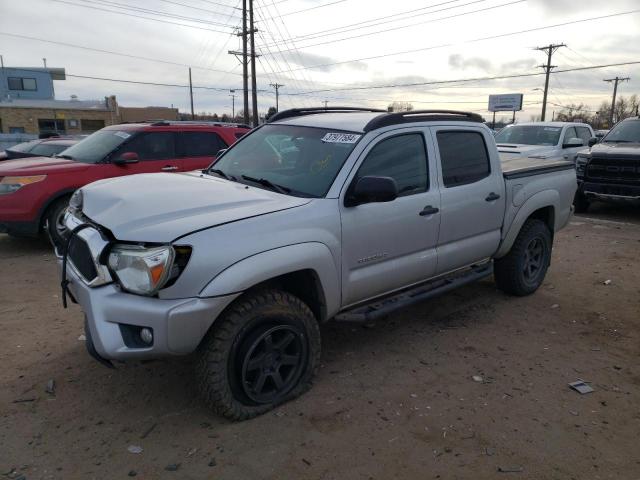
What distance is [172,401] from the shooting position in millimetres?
3258

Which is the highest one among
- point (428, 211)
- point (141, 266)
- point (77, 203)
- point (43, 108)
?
point (43, 108)

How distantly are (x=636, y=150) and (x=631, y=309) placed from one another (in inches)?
223

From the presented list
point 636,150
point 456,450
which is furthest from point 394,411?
point 636,150

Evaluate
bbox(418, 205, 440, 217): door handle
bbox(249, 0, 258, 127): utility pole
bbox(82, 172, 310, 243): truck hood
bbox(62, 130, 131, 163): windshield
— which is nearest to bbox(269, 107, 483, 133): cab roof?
bbox(418, 205, 440, 217): door handle

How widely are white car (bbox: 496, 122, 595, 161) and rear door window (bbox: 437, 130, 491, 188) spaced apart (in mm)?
6614

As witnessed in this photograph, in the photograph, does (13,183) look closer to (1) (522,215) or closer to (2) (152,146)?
(2) (152,146)

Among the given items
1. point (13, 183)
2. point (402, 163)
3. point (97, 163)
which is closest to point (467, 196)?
point (402, 163)

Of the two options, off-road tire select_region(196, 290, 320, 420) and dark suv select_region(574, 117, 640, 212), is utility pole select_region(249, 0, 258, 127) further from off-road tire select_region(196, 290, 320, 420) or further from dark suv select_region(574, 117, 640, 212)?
off-road tire select_region(196, 290, 320, 420)

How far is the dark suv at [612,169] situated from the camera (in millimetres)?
9258

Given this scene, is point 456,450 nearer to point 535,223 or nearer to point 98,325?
point 98,325

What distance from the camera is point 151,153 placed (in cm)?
746

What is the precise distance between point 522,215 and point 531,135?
7.73m

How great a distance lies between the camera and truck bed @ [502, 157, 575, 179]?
4.82m

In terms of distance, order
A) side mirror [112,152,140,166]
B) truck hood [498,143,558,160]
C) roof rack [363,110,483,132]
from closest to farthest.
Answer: roof rack [363,110,483,132] < side mirror [112,152,140,166] < truck hood [498,143,558,160]
